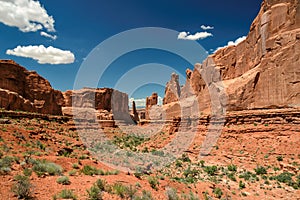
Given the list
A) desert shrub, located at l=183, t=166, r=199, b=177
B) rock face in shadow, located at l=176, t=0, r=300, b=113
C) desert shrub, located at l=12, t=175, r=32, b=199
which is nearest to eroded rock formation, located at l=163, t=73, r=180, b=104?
rock face in shadow, located at l=176, t=0, r=300, b=113

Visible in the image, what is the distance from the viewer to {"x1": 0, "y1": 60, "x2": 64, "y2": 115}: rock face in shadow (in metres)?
28.5

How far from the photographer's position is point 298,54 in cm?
2189

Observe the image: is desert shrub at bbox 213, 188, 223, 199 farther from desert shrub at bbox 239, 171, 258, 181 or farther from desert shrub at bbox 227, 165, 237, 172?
desert shrub at bbox 227, 165, 237, 172

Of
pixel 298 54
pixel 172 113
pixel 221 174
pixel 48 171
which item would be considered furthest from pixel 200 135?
pixel 172 113

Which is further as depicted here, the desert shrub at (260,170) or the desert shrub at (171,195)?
the desert shrub at (260,170)

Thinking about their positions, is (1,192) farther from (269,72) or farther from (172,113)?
(172,113)

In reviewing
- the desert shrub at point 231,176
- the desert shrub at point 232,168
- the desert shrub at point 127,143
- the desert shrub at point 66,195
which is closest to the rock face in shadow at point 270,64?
the desert shrub at point 232,168

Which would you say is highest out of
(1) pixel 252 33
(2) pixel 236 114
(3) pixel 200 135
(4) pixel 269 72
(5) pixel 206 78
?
(1) pixel 252 33

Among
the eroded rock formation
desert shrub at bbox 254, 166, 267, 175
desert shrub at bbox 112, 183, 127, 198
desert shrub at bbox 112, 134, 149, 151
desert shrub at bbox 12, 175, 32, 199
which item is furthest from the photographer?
the eroded rock formation

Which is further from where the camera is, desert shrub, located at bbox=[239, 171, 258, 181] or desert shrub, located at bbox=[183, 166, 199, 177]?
desert shrub, located at bbox=[183, 166, 199, 177]

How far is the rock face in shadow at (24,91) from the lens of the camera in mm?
28519

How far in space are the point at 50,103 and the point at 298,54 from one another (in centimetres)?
3931

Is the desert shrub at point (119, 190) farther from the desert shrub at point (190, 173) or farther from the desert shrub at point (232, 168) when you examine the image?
the desert shrub at point (232, 168)

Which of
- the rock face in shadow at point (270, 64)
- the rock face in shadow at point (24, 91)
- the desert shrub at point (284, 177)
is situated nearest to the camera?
the desert shrub at point (284, 177)
